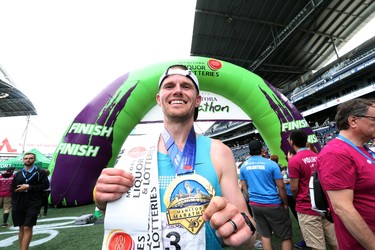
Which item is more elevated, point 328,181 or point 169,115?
point 169,115

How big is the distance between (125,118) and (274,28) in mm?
17422

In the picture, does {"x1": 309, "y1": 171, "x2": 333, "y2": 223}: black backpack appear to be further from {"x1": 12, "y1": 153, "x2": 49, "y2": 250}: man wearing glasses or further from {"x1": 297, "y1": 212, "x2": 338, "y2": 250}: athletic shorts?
{"x1": 12, "y1": 153, "x2": 49, "y2": 250}: man wearing glasses

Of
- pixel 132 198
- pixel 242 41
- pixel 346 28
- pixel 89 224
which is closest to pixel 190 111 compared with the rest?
pixel 132 198

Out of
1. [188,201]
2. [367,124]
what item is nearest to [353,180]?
[367,124]

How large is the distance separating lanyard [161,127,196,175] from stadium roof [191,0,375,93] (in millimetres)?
17038

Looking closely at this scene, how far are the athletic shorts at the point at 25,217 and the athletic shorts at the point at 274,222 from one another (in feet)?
11.4

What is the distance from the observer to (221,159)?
3.65ft

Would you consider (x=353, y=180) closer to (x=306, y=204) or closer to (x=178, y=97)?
(x=178, y=97)

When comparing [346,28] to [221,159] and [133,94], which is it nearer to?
[133,94]

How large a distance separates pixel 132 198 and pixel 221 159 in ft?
1.62

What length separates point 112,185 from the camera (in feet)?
2.81

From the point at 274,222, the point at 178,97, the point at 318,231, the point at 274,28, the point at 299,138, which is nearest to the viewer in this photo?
the point at 178,97

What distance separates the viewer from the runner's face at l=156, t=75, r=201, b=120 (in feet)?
3.87

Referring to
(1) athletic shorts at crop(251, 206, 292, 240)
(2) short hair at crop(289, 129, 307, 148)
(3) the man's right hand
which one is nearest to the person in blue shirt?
(1) athletic shorts at crop(251, 206, 292, 240)
